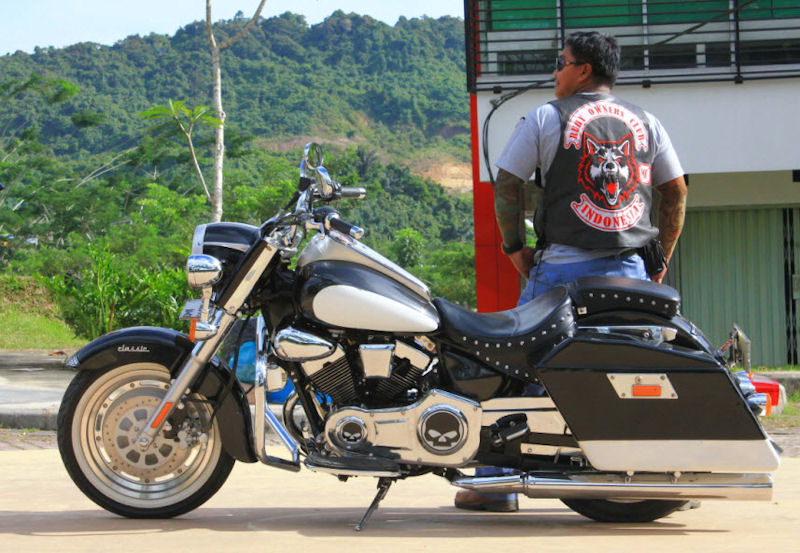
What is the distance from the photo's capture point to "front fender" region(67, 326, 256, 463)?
4.32 m

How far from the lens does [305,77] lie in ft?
346

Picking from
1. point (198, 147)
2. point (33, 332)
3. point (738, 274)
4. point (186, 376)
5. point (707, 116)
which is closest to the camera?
point (186, 376)

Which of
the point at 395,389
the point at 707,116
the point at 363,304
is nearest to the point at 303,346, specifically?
the point at 363,304

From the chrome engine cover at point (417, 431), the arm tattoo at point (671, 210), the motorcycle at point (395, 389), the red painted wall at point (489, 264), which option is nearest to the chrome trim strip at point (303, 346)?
the motorcycle at point (395, 389)

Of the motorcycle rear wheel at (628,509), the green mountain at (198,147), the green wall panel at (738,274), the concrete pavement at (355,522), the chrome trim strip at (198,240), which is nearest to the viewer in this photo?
the concrete pavement at (355,522)

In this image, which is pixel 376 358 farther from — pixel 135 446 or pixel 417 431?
pixel 135 446

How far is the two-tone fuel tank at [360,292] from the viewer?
13.4ft

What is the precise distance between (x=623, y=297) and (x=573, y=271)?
35cm

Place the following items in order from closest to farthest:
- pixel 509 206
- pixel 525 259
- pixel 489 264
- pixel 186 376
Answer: pixel 186 376 < pixel 509 206 < pixel 525 259 < pixel 489 264

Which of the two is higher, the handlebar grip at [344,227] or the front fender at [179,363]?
the handlebar grip at [344,227]

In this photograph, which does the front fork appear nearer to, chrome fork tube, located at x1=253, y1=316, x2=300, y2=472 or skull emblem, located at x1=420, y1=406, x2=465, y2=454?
chrome fork tube, located at x1=253, y1=316, x2=300, y2=472

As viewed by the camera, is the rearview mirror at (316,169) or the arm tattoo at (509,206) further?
the arm tattoo at (509,206)

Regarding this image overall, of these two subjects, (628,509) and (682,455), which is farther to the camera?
(628,509)

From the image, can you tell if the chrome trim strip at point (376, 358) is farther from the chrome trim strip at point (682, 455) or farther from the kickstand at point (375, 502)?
the chrome trim strip at point (682, 455)
